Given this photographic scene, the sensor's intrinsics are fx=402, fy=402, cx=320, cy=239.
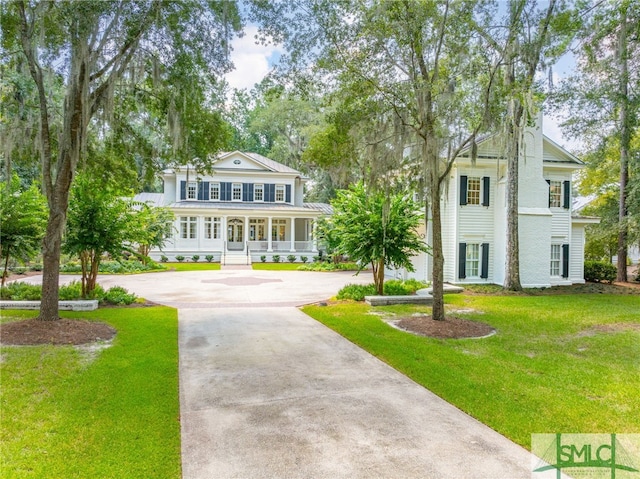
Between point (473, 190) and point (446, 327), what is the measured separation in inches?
369

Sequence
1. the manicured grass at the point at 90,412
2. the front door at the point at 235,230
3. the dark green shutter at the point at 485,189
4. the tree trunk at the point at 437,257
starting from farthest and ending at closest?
the front door at the point at 235,230
the dark green shutter at the point at 485,189
the tree trunk at the point at 437,257
the manicured grass at the point at 90,412

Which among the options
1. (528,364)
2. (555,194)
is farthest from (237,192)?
(528,364)

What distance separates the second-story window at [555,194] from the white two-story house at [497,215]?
48 millimetres

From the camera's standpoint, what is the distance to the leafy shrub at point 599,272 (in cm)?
1778

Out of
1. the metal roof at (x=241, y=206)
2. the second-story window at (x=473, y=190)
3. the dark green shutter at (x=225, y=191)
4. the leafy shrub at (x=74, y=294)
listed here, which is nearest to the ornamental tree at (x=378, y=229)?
the second-story window at (x=473, y=190)

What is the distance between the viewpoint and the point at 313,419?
4082mm

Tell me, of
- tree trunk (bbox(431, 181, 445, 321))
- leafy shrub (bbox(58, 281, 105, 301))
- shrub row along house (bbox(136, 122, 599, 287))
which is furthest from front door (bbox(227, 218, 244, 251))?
tree trunk (bbox(431, 181, 445, 321))

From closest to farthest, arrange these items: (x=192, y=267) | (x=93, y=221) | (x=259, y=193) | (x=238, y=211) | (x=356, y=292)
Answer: (x=93, y=221)
(x=356, y=292)
(x=192, y=267)
(x=238, y=211)
(x=259, y=193)

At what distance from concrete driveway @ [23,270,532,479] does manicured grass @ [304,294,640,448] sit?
0.42 metres

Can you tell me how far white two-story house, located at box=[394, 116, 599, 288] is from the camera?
1574 centimetres

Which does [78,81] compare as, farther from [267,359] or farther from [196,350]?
[267,359]

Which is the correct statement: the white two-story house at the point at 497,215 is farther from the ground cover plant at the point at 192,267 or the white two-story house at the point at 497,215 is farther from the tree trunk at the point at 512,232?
the ground cover plant at the point at 192,267

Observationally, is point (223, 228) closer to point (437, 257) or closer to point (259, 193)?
point (259, 193)

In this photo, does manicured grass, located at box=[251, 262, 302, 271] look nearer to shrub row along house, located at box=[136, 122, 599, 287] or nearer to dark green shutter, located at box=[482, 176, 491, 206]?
shrub row along house, located at box=[136, 122, 599, 287]
